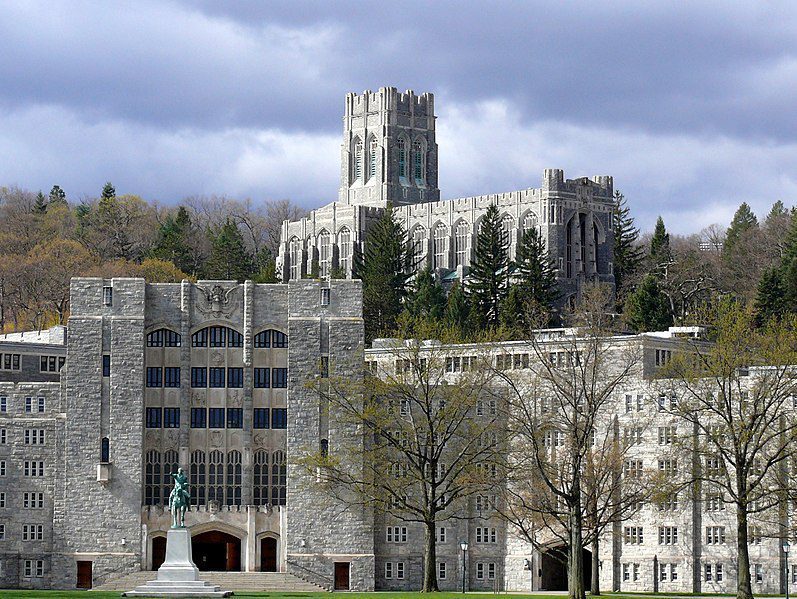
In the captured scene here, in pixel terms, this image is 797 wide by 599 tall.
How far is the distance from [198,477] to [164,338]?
8887 mm

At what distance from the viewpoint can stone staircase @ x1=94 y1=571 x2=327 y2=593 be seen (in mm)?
114188

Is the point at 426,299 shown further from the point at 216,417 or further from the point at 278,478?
the point at 216,417

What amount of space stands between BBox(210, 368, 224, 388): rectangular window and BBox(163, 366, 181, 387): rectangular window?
205 centimetres

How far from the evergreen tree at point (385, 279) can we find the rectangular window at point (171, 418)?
144ft

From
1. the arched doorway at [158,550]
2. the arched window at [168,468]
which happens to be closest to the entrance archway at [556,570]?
the arched doorway at [158,550]

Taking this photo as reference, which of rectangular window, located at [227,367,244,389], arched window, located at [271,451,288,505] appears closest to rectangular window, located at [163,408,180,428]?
rectangular window, located at [227,367,244,389]

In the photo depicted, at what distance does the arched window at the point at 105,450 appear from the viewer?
121m

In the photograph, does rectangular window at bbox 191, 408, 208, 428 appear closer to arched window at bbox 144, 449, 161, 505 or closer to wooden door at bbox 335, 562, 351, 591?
arched window at bbox 144, 449, 161, 505

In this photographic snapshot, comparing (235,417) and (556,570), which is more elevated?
(235,417)

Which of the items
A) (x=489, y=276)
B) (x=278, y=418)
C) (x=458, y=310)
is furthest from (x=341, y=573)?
(x=489, y=276)

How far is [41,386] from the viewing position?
123 metres

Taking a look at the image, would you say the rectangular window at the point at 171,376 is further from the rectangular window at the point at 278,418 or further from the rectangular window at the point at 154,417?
the rectangular window at the point at 278,418

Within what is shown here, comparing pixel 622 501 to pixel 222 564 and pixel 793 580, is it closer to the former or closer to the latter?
pixel 793 580

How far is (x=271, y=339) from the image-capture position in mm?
123625
